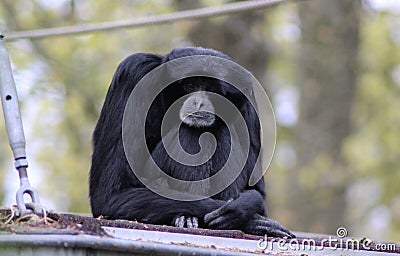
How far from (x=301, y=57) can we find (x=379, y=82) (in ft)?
14.8

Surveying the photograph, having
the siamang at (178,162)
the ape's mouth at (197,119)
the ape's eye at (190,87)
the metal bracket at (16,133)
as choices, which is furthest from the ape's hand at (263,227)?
the metal bracket at (16,133)

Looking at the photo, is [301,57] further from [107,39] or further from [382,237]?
[382,237]

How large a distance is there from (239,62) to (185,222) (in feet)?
24.8

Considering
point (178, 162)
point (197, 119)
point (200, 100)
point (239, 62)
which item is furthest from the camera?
point (239, 62)

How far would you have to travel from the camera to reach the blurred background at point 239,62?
41.4 feet

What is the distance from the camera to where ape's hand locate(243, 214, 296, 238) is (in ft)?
15.4

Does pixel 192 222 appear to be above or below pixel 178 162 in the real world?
below

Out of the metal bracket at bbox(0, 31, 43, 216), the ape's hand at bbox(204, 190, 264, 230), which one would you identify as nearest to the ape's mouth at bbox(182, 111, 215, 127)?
the ape's hand at bbox(204, 190, 264, 230)

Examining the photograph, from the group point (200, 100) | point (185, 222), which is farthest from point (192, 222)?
point (200, 100)

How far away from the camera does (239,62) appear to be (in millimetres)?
12078

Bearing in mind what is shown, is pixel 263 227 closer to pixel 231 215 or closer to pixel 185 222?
pixel 231 215

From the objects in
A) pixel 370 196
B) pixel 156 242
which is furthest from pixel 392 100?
pixel 156 242

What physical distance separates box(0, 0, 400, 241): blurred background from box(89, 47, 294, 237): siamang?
20.5 ft

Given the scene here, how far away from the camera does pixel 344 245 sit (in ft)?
13.6
